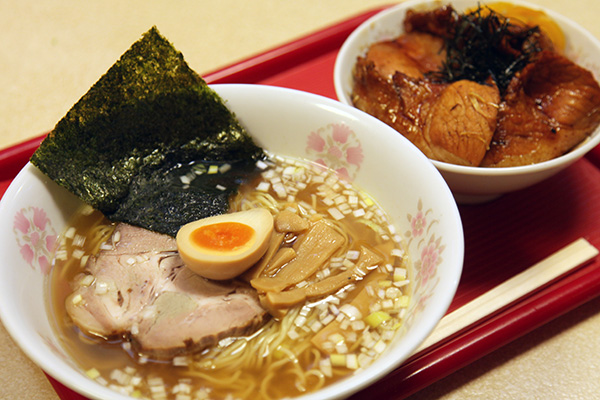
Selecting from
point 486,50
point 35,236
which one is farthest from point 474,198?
point 35,236

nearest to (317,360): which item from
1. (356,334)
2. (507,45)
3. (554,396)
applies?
(356,334)

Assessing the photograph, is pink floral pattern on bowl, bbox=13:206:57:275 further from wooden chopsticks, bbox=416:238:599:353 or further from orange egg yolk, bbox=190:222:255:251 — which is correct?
wooden chopsticks, bbox=416:238:599:353

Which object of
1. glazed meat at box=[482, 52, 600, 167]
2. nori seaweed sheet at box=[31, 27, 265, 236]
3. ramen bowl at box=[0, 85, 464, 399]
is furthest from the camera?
glazed meat at box=[482, 52, 600, 167]

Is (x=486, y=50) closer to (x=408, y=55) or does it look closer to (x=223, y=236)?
(x=408, y=55)

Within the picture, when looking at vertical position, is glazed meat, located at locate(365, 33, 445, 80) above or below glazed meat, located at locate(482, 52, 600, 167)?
above

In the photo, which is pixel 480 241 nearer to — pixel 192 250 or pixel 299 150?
pixel 299 150

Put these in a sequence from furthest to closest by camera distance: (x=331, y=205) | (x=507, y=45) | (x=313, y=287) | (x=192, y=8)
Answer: (x=192, y=8)
(x=507, y=45)
(x=331, y=205)
(x=313, y=287)

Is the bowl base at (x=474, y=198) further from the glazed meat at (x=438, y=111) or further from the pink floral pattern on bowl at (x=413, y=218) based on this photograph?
the pink floral pattern on bowl at (x=413, y=218)

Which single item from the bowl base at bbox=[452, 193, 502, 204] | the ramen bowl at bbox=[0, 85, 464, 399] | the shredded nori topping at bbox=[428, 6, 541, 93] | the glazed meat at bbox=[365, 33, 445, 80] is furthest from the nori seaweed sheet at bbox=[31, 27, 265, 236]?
the shredded nori topping at bbox=[428, 6, 541, 93]
